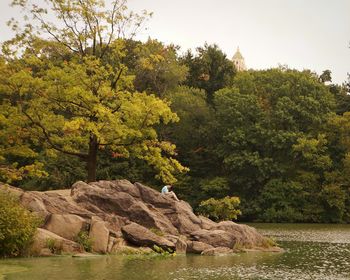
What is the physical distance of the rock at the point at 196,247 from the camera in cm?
2812

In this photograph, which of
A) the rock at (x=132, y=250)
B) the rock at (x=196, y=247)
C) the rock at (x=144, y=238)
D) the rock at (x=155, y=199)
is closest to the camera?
the rock at (x=132, y=250)

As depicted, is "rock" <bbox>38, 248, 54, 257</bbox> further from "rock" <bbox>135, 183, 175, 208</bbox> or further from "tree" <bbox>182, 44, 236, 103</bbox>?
"tree" <bbox>182, 44, 236, 103</bbox>

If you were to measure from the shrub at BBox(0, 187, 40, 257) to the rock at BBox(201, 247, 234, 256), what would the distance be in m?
8.88

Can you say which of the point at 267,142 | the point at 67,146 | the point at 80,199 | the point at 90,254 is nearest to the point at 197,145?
the point at 267,142

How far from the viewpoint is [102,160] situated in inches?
2601

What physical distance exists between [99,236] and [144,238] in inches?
101

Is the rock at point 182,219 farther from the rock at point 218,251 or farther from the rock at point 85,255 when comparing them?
the rock at point 85,255

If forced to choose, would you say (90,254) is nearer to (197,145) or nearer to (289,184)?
(289,184)

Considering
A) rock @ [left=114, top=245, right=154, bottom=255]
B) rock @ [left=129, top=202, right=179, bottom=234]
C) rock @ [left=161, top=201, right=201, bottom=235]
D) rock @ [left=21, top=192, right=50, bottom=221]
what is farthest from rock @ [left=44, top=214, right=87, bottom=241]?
rock @ [left=161, top=201, right=201, bottom=235]

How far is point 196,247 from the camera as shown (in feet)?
92.6

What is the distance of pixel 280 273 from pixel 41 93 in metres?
21.9

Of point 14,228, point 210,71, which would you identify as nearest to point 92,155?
point 14,228

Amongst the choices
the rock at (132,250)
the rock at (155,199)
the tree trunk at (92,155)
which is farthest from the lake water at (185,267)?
the tree trunk at (92,155)

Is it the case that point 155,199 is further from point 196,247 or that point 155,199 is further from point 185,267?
point 185,267
